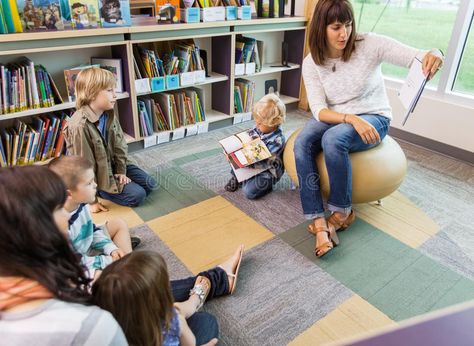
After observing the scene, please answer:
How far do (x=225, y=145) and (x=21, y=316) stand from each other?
5.51ft

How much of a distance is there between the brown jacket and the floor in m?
0.21

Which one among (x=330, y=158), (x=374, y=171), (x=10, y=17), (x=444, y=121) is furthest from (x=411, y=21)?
(x=10, y=17)

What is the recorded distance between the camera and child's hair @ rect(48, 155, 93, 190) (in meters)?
1.45

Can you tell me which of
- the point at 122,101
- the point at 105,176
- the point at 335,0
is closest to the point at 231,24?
the point at 122,101

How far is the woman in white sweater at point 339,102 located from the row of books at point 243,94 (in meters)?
1.26

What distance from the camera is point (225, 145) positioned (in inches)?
89.5

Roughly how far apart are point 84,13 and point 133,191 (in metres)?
1.12

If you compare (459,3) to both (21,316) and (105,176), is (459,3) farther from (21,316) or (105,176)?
(21,316)

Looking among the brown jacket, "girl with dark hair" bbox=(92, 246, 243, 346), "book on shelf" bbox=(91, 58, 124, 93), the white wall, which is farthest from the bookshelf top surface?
"girl with dark hair" bbox=(92, 246, 243, 346)

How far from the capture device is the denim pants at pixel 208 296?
1.34 meters

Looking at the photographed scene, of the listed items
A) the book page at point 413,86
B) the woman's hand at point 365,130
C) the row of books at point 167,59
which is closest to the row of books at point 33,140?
the row of books at point 167,59

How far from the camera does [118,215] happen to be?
2.13 m

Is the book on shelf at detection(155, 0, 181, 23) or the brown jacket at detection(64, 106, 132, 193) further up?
the book on shelf at detection(155, 0, 181, 23)

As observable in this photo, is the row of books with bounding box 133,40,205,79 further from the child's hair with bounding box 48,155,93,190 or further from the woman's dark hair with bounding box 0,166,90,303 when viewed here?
the woman's dark hair with bounding box 0,166,90,303
